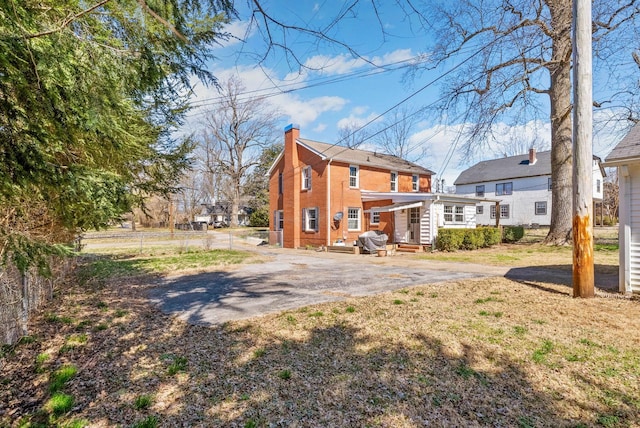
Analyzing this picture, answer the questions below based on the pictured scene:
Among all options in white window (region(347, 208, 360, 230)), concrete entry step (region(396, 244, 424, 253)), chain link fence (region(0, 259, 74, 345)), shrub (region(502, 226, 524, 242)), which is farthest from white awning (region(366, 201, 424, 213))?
chain link fence (region(0, 259, 74, 345))

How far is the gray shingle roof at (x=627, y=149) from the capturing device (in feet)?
20.3

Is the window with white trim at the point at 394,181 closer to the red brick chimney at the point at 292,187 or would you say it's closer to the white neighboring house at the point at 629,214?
the red brick chimney at the point at 292,187

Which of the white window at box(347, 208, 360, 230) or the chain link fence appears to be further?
the white window at box(347, 208, 360, 230)

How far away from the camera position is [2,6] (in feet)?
7.68

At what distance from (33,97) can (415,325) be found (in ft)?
16.8

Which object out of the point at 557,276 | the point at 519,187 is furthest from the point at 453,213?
the point at 519,187

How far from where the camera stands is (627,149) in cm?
639

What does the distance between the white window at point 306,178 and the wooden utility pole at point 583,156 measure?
1545 centimetres

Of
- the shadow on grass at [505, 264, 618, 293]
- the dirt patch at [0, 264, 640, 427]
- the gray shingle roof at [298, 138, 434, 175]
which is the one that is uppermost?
the gray shingle roof at [298, 138, 434, 175]

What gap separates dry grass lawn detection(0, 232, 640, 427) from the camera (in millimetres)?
2920

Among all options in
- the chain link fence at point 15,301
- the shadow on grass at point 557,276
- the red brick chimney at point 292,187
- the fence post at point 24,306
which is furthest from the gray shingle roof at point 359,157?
the fence post at point 24,306

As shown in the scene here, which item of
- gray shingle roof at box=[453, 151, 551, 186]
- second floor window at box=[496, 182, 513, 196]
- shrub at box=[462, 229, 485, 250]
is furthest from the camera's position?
second floor window at box=[496, 182, 513, 196]

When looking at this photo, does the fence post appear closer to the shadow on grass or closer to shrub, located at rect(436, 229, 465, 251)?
the shadow on grass

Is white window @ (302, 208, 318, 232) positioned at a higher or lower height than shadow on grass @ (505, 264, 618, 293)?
higher
